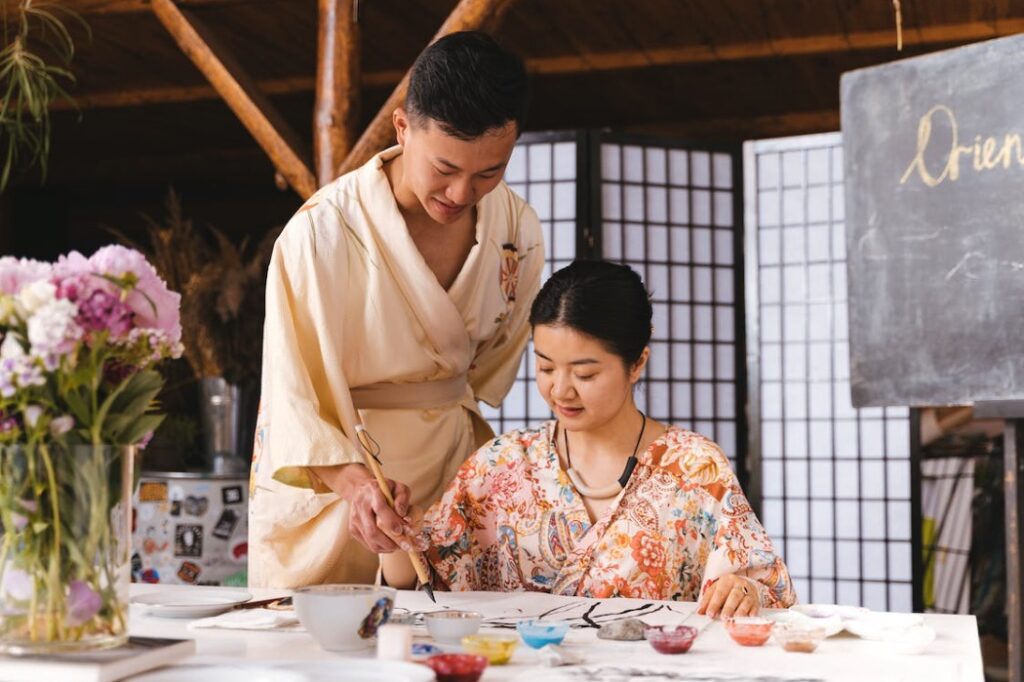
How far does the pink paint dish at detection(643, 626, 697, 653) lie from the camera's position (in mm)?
Answer: 1497

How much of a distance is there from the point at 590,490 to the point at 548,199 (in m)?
2.63

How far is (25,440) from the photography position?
4.24 ft

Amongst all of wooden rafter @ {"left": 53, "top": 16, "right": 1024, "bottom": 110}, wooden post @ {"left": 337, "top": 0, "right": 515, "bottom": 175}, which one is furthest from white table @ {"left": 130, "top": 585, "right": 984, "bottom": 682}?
wooden rafter @ {"left": 53, "top": 16, "right": 1024, "bottom": 110}

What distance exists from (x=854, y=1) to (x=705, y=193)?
35.4 inches

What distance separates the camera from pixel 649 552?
7.23ft

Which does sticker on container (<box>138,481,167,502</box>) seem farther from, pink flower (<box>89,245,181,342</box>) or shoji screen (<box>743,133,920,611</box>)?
pink flower (<box>89,245,181,342</box>)

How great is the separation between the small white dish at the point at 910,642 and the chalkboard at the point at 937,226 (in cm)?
87

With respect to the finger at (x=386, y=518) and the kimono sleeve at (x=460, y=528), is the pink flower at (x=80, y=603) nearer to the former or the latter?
the finger at (x=386, y=518)

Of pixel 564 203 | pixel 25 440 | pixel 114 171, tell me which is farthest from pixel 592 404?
pixel 114 171

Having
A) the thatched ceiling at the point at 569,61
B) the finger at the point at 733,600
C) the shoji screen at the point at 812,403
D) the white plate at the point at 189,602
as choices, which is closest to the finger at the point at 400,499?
the white plate at the point at 189,602

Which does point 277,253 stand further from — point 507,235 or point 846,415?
point 846,415

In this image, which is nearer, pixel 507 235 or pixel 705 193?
pixel 507 235

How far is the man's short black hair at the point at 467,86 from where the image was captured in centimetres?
212

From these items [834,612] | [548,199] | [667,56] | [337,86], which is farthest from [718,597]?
[667,56]
